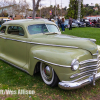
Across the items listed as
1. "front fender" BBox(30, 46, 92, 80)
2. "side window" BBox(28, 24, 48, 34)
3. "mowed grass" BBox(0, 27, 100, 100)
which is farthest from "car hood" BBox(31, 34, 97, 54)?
"mowed grass" BBox(0, 27, 100, 100)

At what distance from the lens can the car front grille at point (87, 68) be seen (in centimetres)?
275

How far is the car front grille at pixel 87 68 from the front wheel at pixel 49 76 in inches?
20.6

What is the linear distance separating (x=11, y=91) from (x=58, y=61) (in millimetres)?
1409


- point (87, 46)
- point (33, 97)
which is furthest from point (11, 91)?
point (87, 46)

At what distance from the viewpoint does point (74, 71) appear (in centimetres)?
269

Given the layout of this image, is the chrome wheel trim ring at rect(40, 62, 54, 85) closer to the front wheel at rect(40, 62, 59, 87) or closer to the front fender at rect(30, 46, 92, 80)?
the front wheel at rect(40, 62, 59, 87)

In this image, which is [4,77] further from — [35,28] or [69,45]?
[69,45]

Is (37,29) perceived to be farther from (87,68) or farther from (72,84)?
(72,84)

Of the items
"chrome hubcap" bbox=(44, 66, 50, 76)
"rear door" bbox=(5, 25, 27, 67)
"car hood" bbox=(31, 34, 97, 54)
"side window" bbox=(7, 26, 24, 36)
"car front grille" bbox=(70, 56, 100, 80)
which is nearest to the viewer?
"car front grille" bbox=(70, 56, 100, 80)

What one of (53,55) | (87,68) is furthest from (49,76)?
(87,68)

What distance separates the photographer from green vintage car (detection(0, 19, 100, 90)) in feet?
8.88

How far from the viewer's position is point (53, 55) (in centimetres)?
291

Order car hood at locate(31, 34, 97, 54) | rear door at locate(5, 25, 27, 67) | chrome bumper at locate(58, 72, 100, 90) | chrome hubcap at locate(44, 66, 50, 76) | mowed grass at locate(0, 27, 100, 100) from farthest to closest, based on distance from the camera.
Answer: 1. rear door at locate(5, 25, 27, 67)
2. chrome hubcap at locate(44, 66, 50, 76)
3. car hood at locate(31, 34, 97, 54)
4. mowed grass at locate(0, 27, 100, 100)
5. chrome bumper at locate(58, 72, 100, 90)

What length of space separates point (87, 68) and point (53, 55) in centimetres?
80
